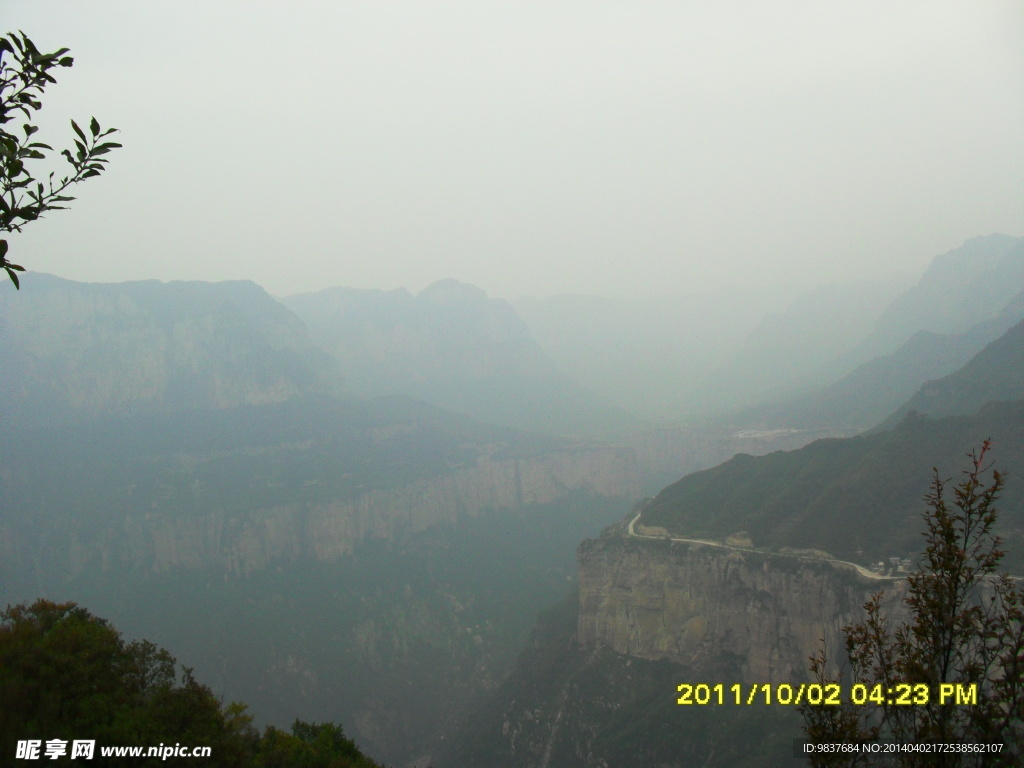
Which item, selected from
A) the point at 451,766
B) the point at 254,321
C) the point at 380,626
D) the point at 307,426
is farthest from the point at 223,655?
the point at 254,321

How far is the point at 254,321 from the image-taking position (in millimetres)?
143750

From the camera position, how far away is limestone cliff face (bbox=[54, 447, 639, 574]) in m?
91.8

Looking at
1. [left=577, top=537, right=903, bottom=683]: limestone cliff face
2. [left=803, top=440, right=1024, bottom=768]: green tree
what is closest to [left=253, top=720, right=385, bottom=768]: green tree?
[left=803, top=440, right=1024, bottom=768]: green tree

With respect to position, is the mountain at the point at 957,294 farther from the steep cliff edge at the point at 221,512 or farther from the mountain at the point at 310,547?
the steep cliff edge at the point at 221,512

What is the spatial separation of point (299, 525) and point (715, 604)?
66976 millimetres

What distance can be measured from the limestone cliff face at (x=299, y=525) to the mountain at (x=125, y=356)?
32.2 meters

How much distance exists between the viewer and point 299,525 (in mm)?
99000

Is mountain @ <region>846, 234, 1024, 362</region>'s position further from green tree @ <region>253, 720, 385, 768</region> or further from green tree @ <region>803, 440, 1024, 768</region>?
green tree @ <region>803, 440, 1024, 768</region>

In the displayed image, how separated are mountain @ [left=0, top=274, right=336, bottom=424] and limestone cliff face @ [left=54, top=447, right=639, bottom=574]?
32.2 m

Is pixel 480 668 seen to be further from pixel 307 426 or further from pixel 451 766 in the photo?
pixel 307 426

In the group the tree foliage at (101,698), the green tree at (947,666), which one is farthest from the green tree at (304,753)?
the green tree at (947,666)

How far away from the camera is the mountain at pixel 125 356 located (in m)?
114

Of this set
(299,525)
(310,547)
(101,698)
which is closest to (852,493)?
(101,698)

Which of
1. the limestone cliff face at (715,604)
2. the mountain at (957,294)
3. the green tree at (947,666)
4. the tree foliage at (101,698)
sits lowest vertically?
the limestone cliff face at (715,604)
